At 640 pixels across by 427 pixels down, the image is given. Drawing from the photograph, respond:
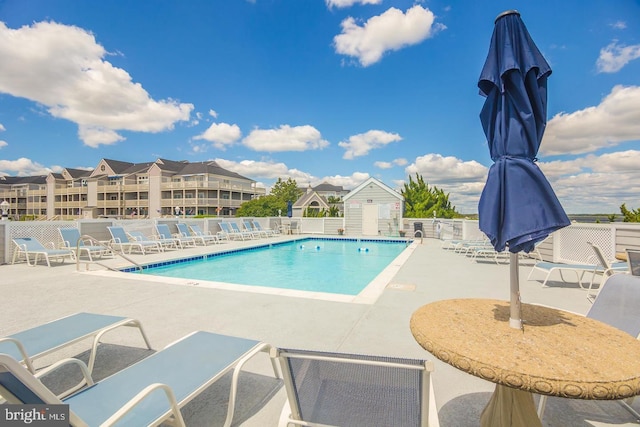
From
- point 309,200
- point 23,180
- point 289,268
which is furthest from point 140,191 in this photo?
point 289,268

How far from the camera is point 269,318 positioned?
4.11m

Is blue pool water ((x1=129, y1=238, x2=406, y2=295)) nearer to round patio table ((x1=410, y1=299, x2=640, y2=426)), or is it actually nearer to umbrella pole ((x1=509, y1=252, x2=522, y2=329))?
round patio table ((x1=410, y1=299, x2=640, y2=426))

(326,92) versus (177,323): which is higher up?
(326,92)

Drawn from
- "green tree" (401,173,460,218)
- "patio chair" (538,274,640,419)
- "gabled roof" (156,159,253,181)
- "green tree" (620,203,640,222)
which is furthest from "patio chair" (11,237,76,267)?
"gabled roof" (156,159,253,181)

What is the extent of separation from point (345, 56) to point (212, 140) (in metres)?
43.9

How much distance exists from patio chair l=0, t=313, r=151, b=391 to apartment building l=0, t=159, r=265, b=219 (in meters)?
40.9

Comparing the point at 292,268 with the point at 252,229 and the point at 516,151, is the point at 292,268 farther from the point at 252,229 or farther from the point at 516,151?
the point at 516,151

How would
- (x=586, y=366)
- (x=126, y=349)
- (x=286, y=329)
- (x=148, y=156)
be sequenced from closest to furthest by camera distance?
(x=586, y=366) < (x=126, y=349) < (x=286, y=329) < (x=148, y=156)

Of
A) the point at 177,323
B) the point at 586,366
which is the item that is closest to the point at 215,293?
the point at 177,323

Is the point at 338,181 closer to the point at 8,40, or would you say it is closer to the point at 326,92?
the point at 326,92

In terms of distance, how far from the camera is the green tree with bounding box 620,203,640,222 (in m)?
14.7

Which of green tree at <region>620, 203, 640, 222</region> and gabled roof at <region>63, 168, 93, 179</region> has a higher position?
gabled roof at <region>63, 168, 93, 179</region>

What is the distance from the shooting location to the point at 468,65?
1525 cm

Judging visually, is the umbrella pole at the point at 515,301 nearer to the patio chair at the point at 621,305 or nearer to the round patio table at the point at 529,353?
the round patio table at the point at 529,353
